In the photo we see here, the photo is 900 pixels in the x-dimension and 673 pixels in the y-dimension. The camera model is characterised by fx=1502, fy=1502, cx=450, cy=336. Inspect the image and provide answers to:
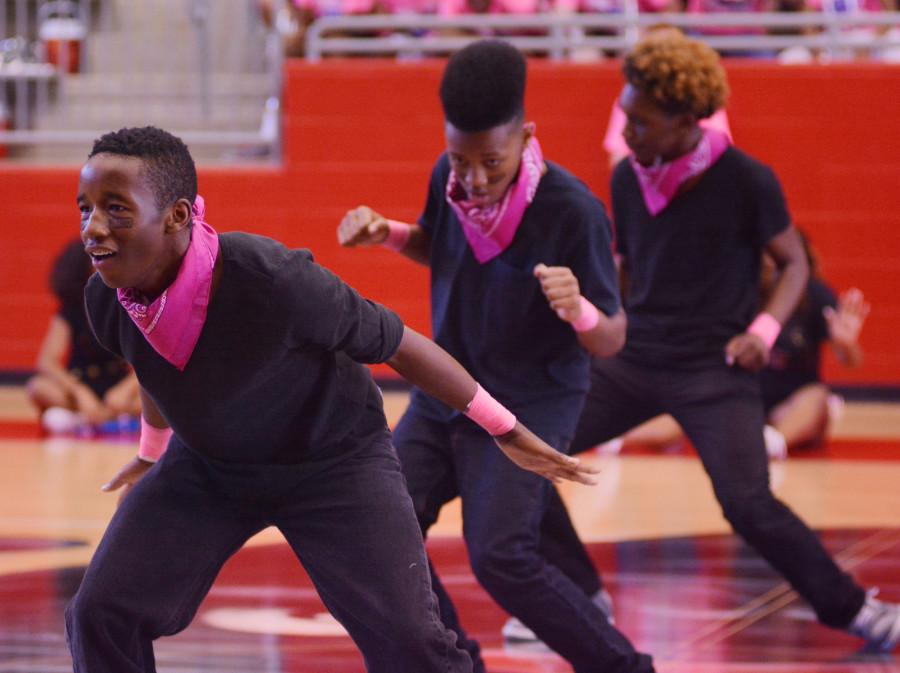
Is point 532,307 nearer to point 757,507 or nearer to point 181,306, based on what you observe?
point 757,507

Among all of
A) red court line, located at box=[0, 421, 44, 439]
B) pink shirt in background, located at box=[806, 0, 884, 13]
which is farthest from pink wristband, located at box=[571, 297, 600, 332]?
pink shirt in background, located at box=[806, 0, 884, 13]

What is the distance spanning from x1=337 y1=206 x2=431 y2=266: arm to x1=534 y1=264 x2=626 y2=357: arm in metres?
0.48

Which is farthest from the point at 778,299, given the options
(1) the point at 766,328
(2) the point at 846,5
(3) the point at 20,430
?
(2) the point at 846,5

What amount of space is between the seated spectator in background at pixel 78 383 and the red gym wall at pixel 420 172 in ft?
5.84

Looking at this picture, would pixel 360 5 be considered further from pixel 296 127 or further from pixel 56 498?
pixel 56 498

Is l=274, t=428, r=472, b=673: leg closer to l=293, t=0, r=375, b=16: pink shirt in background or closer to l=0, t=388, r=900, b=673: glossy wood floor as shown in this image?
l=0, t=388, r=900, b=673: glossy wood floor

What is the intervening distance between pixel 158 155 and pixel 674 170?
2.07 m

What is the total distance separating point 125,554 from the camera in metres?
3.08

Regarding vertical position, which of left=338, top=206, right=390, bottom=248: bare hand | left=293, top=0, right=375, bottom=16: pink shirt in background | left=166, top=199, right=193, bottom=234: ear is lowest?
left=338, top=206, right=390, bottom=248: bare hand

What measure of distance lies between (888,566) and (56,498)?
3.60 meters

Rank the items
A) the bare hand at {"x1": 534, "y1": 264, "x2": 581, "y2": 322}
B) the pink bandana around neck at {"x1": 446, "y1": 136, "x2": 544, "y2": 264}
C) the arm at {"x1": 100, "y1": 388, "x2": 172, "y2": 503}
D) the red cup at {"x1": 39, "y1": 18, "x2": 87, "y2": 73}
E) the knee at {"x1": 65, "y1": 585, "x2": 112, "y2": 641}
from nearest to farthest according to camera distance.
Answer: the knee at {"x1": 65, "y1": 585, "x2": 112, "y2": 641} < the arm at {"x1": 100, "y1": 388, "x2": 172, "y2": 503} < the bare hand at {"x1": 534, "y1": 264, "x2": 581, "y2": 322} < the pink bandana around neck at {"x1": 446, "y1": 136, "x2": 544, "y2": 264} < the red cup at {"x1": 39, "y1": 18, "x2": 87, "y2": 73}

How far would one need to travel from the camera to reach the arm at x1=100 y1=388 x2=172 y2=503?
343 cm

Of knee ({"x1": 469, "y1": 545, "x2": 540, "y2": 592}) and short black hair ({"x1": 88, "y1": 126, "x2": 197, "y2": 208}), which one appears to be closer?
short black hair ({"x1": 88, "y1": 126, "x2": 197, "y2": 208})

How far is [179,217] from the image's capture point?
9.78 feet
